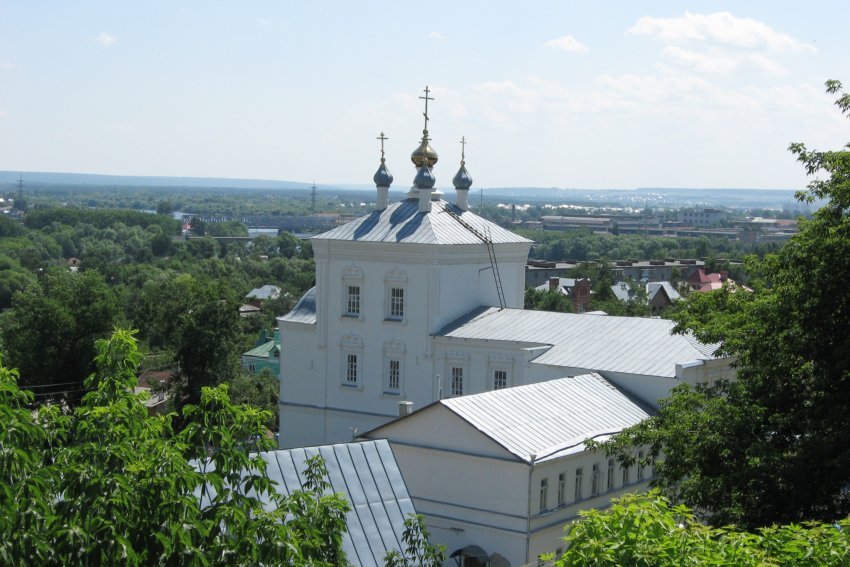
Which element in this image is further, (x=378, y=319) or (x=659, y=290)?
(x=659, y=290)

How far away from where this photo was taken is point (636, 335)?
1125 inches

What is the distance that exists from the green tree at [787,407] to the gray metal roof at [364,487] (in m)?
4.17

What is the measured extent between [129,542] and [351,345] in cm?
2288

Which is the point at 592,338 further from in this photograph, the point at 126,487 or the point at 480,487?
the point at 126,487

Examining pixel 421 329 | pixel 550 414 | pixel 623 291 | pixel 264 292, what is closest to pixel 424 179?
pixel 421 329

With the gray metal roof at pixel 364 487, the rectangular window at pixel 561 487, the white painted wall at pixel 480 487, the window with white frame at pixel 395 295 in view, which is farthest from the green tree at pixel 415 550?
the window with white frame at pixel 395 295

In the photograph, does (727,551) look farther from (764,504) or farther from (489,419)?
(489,419)

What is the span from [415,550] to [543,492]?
8805mm

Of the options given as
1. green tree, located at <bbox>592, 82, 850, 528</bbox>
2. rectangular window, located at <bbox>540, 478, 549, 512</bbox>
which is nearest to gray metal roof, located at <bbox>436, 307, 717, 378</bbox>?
rectangular window, located at <bbox>540, 478, 549, 512</bbox>

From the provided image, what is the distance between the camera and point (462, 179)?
3481 centimetres

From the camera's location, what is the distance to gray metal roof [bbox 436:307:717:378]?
27.1 meters

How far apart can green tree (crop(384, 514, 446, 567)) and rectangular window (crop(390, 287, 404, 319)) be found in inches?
628

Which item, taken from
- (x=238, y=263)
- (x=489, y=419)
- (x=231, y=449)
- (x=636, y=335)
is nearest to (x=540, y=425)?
(x=489, y=419)

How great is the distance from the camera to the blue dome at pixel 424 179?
32500mm
